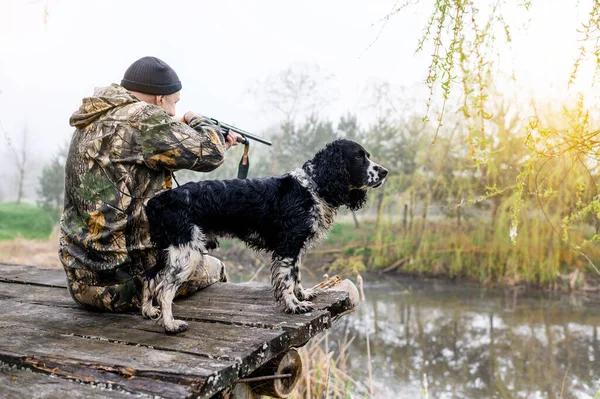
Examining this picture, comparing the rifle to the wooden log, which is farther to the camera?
the rifle

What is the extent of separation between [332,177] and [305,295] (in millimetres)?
721

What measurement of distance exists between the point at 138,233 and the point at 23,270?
2.15 metres

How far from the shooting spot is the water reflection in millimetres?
6566

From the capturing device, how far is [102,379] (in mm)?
1816

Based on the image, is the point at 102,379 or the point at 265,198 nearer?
the point at 102,379

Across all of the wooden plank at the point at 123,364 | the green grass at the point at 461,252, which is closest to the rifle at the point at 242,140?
the wooden plank at the point at 123,364

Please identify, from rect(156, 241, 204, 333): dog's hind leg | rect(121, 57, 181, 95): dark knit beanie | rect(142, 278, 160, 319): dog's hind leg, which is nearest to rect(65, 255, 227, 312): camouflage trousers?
rect(142, 278, 160, 319): dog's hind leg

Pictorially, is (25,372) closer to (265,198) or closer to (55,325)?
(55,325)

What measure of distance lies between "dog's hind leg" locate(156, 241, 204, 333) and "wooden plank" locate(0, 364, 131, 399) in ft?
1.86

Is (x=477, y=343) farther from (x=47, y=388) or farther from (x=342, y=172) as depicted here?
(x=47, y=388)

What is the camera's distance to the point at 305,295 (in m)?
2.92

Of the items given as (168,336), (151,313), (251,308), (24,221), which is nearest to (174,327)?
(168,336)

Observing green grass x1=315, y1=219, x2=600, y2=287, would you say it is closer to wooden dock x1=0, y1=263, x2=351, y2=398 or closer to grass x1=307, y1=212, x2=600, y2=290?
grass x1=307, y1=212, x2=600, y2=290

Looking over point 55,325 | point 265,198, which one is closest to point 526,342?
point 265,198
